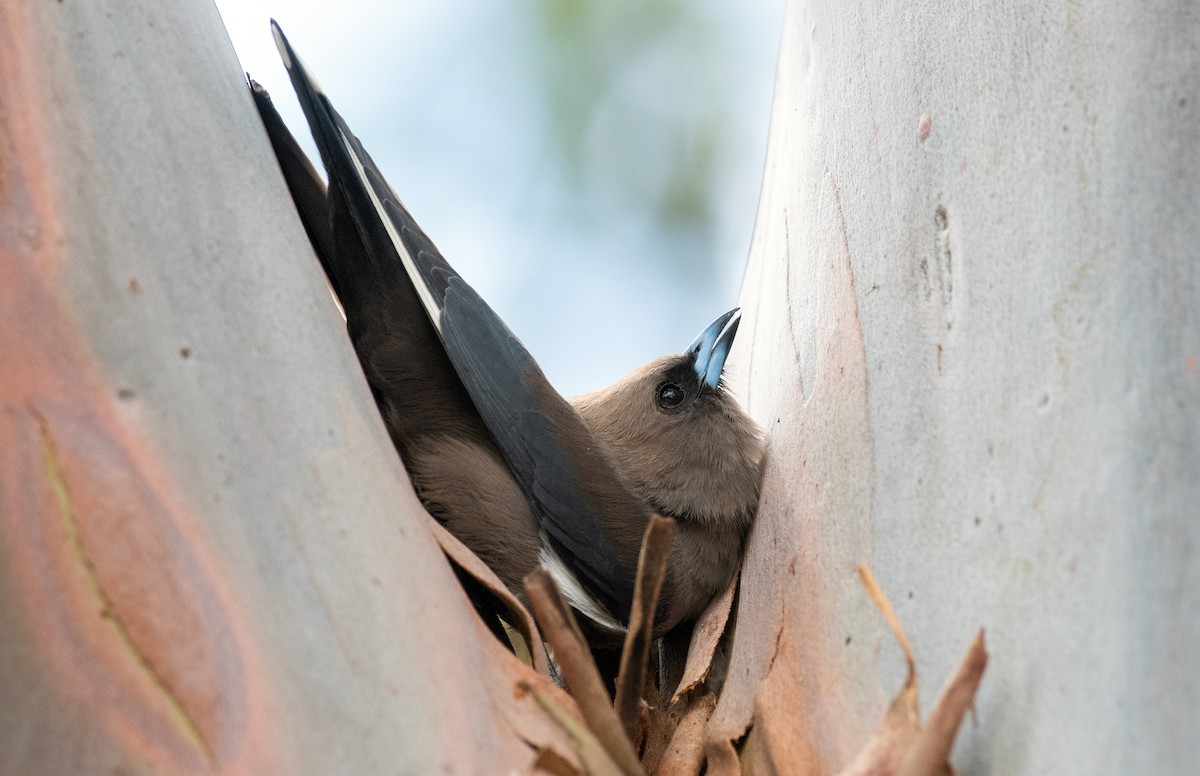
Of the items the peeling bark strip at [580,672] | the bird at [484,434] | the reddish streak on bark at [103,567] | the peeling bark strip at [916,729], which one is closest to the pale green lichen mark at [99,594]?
the reddish streak on bark at [103,567]

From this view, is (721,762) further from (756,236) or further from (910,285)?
(756,236)

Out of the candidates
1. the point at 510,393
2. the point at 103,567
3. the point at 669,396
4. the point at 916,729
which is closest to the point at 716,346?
the point at 669,396

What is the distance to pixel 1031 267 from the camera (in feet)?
3.65

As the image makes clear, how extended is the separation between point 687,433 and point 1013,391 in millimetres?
1250

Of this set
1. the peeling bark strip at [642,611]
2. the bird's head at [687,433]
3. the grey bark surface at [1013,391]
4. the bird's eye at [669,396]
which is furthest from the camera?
the bird's eye at [669,396]

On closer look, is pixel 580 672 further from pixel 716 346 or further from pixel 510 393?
pixel 716 346

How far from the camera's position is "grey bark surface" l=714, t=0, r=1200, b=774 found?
2.97 feet

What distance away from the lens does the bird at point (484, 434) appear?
194 cm

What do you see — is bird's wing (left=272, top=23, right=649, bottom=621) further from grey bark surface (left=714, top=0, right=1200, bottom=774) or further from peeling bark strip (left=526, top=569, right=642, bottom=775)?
peeling bark strip (left=526, top=569, right=642, bottom=775)

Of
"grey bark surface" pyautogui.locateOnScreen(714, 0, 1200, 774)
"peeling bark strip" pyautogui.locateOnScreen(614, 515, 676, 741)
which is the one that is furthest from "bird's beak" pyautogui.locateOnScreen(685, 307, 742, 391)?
"peeling bark strip" pyautogui.locateOnScreen(614, 515, 676, 741)

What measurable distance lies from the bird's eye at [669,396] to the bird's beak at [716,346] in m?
0.06

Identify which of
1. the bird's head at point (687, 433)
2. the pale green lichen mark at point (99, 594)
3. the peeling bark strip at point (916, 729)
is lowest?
the peeling bark strip at point (916, 729)

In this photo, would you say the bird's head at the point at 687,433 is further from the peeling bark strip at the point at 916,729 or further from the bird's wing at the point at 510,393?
the peeling bark strip at the point at 916,729

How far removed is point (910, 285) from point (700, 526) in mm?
851
